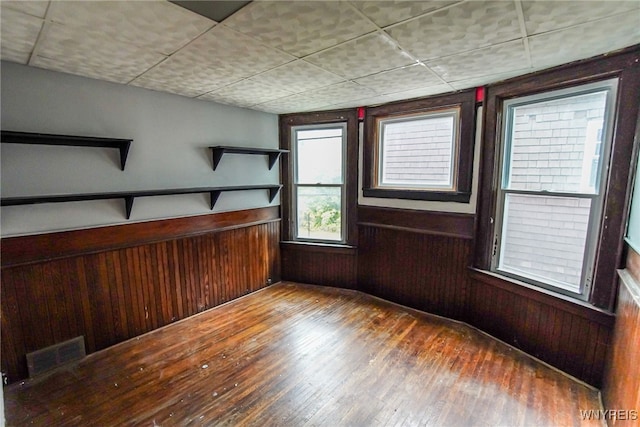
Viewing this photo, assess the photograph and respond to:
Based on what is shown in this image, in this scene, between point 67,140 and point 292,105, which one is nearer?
point 67,140

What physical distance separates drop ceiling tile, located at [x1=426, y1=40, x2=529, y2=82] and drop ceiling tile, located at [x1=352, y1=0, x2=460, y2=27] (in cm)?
69

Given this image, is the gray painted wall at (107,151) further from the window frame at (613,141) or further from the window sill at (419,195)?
the window frame at (613,141)

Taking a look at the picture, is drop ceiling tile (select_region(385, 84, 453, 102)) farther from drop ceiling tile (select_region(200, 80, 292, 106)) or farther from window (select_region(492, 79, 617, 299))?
drop ceiling tile (select_region(200, 80, 292, 106))

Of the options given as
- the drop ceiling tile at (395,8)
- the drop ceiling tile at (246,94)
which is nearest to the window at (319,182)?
the drop ceiling tile at (246,94)

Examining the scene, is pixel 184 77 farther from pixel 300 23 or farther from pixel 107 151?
pixel 300 23

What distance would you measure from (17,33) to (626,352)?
3929 millimetres

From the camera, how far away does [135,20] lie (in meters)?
1.57

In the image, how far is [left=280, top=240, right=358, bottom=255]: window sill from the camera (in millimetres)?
3924

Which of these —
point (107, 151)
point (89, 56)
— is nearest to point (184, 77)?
point (89, 56)

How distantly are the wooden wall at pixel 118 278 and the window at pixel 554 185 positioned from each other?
9.34 ft

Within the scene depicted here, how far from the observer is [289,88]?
283cm

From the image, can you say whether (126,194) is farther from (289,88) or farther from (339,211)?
(339,211)

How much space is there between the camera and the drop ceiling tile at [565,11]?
1.44m

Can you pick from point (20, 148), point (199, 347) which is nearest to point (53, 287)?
point (20, 148)
